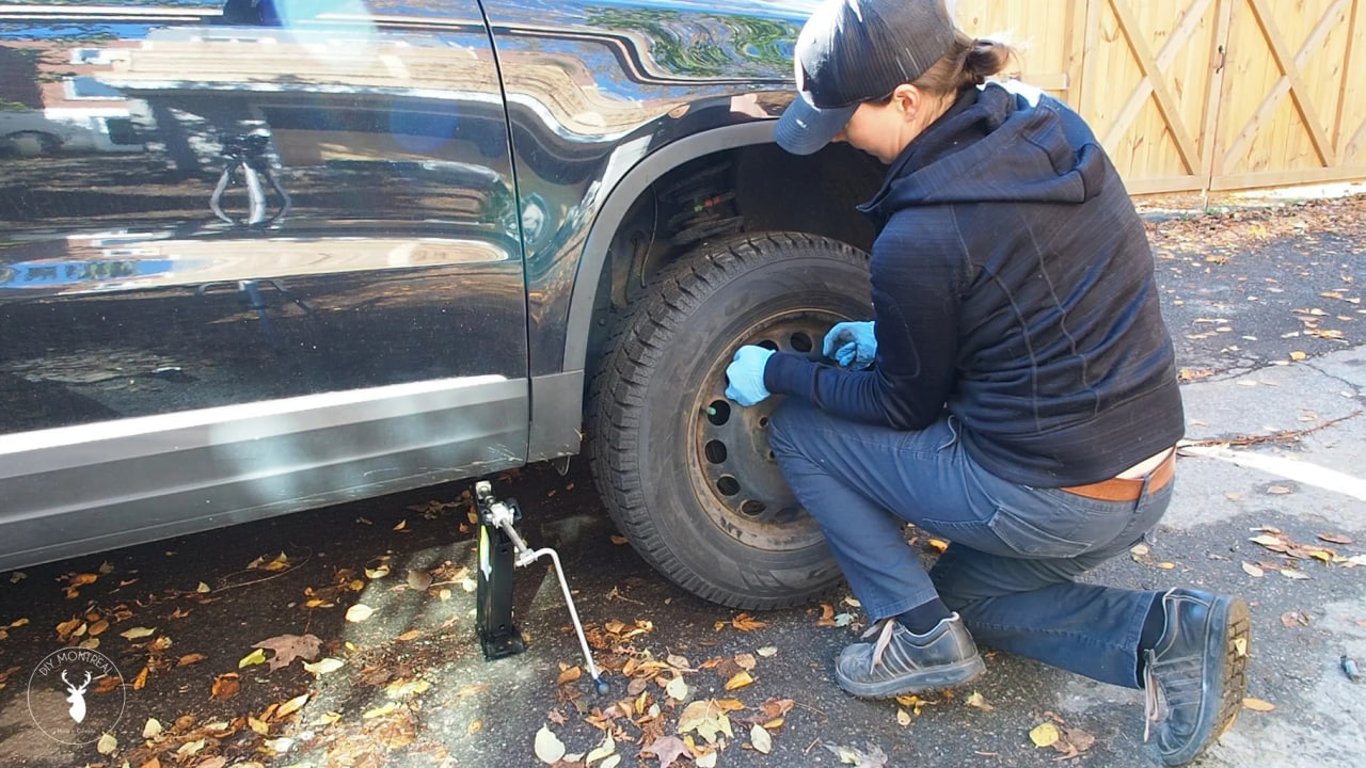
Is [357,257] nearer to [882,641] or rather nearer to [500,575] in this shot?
[500,575]

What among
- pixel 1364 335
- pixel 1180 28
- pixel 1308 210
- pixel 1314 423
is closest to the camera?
pixel 1314 423

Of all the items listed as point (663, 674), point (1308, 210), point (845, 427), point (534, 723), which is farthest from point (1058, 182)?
point (1308, 210)

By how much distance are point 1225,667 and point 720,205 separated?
5.02 feet

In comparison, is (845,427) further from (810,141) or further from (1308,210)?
(1308,210)

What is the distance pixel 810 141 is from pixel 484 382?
832mm

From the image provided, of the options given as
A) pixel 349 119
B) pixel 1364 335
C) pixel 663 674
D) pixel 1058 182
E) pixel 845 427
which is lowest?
pixel 1364 335

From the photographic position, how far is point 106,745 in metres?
2.07

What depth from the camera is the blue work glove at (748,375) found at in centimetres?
223

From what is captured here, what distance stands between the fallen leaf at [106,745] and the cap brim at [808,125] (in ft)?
6.27

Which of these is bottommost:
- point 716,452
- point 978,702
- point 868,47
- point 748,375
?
point 978,702

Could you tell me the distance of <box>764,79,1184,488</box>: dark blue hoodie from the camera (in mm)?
1751

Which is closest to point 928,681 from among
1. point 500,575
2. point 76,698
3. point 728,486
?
point 728,486

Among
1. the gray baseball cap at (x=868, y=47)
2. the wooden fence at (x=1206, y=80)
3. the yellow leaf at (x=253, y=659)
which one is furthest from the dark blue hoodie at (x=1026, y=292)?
the wooden fence at (x=1206, y=80)

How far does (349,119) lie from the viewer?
69.4 inches
